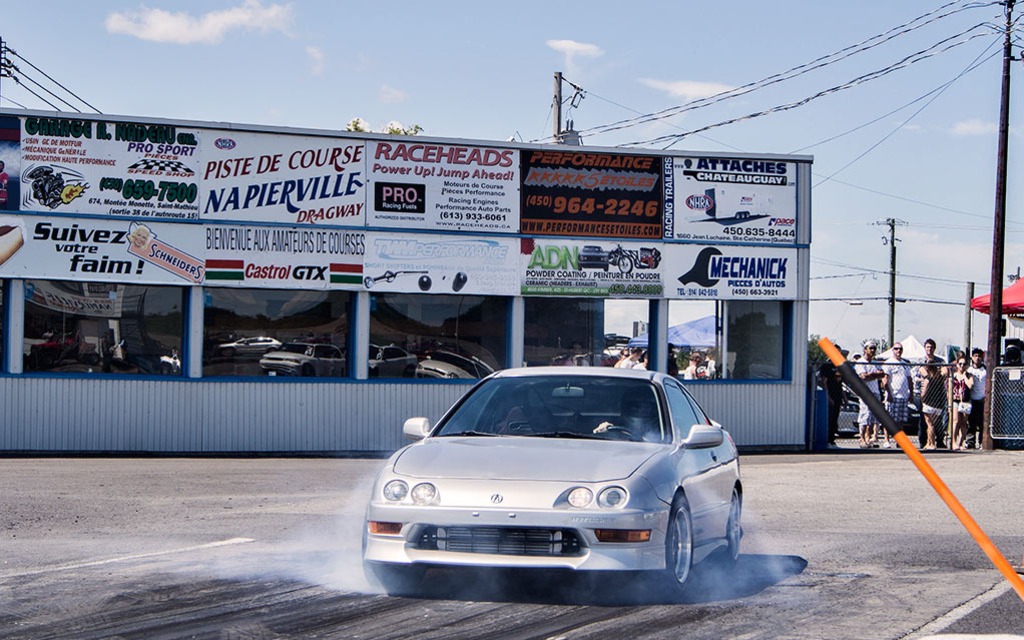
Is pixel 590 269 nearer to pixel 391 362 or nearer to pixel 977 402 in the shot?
pixel 391 362

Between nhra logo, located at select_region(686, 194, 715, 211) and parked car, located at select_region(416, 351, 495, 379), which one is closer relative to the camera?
parked car, located at select_region(416, 351, 495, 379)

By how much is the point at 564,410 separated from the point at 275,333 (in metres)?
12.5

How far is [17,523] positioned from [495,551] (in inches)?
218

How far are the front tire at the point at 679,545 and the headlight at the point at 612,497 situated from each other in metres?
0.39

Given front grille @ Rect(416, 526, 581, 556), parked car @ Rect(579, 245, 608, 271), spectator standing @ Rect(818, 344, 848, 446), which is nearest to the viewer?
front grille @ Rect(416, 526, 581, 556)

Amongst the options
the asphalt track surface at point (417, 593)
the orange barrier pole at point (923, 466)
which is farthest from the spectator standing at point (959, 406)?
the orange barrier pole at point (923, 466)

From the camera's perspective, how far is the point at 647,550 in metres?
7.37

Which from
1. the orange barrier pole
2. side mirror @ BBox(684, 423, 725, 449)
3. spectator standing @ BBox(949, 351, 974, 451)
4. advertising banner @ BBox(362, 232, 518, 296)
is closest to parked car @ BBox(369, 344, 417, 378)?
advertising banner @ BBox(362, 232, 518, 296)

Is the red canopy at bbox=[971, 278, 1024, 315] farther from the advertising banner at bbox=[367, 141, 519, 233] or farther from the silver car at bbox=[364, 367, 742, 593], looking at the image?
the silver car at bbox=[364, 367, 742, 593]

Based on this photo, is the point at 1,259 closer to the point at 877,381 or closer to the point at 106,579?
the point at 106,579

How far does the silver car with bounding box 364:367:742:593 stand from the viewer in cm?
729

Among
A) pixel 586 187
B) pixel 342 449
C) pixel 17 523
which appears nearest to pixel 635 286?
pixel 586 187

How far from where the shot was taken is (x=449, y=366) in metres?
21.6

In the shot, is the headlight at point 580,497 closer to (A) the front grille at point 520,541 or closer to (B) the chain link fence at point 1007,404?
(A) the front grille at point 520,541
